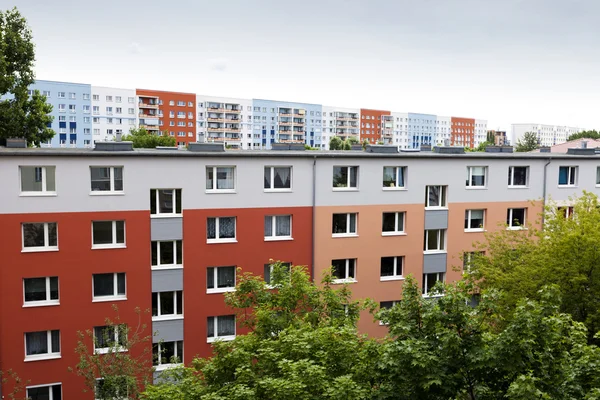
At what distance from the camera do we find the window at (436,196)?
108 ft

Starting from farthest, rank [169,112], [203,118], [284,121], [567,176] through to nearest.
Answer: [284,121]
[203,118]
[169,112]
[567,176]

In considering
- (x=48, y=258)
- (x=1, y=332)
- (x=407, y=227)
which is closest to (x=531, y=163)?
(x=407, y=227)

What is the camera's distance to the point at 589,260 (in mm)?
22391

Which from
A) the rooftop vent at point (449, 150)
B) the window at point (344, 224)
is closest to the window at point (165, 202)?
the window at point (344, 224)

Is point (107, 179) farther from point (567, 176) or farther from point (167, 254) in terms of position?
point (567, 176)

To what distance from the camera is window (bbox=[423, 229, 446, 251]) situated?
109 ft

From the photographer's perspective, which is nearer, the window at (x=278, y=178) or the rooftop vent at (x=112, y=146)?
the rooftop vent at (x=112, y=146)

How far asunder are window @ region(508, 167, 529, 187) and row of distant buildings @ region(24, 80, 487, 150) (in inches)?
2204

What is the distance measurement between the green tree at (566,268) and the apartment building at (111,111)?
106m

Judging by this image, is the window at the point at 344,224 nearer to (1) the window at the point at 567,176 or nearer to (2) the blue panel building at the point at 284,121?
(1) the window at the point at 567,176

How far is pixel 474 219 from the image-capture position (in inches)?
1340

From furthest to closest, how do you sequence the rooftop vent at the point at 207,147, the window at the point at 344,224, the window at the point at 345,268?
the window at the point at 345,268 → the window at the point at 344,224 → the rooftop vent at the point at 207,147

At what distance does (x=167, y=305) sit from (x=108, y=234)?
4.86m

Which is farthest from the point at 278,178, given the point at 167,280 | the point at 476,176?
the point at 476,176
